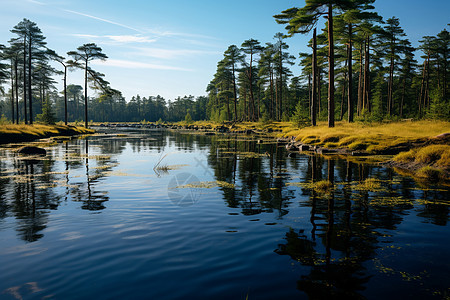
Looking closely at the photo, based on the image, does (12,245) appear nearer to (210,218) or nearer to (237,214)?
(210,218)

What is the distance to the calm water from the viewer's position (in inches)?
163

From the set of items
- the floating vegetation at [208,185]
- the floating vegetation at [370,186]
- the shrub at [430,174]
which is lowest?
the floating vegetation at [208,185]

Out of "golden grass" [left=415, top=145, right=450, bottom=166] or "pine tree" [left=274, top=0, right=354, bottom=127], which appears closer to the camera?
"golden grass" [left=415, top=145, right=450, bottom=166]

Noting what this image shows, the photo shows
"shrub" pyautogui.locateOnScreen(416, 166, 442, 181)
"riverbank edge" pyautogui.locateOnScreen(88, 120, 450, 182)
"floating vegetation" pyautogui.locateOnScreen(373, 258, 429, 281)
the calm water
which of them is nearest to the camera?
the calm water

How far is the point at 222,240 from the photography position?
5848 millimetres

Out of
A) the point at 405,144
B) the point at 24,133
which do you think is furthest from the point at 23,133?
the point at 405,144

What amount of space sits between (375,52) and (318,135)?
78.9ft

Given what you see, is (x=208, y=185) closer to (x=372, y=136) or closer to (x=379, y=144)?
(x=379, y=144)

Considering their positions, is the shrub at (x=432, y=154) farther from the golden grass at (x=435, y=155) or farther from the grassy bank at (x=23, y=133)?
the grassy bank at (x=23, y=133)

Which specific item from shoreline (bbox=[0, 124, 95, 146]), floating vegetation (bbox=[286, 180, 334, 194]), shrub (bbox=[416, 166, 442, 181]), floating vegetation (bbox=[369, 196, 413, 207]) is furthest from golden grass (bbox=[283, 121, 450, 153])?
shoreline (bbox=[0, 124, 95, 146])

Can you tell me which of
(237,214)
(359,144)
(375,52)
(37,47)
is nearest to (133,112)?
(37,47)

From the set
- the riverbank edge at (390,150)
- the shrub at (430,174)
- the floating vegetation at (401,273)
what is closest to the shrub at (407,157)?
the riverbank edge at (390,150)

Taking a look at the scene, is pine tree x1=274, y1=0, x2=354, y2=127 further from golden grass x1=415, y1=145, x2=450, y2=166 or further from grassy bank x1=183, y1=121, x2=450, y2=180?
golden grass x1=415, y1=145, x2=450, y2=166

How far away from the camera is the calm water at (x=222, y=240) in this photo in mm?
4145
